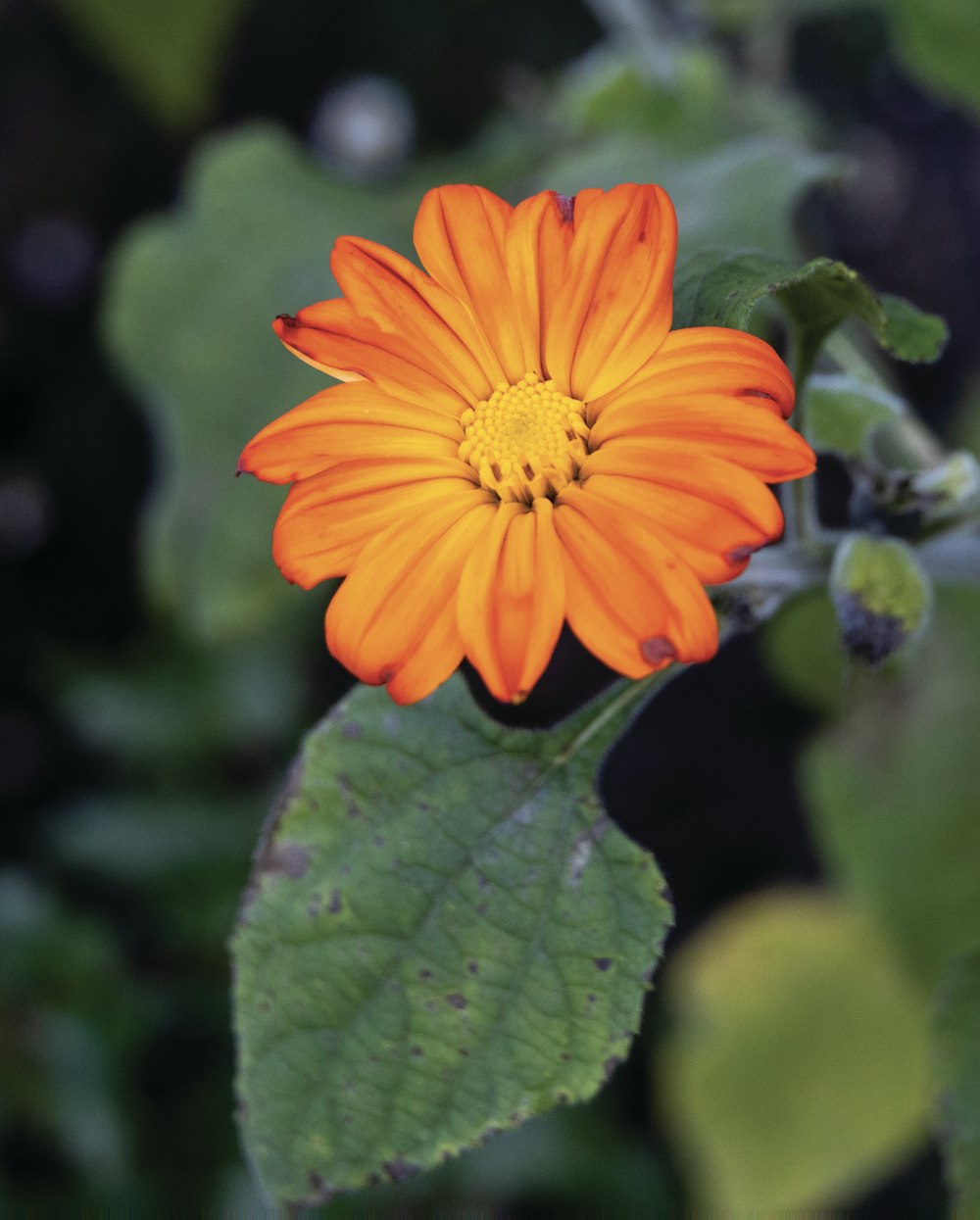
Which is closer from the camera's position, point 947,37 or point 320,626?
point 947,37

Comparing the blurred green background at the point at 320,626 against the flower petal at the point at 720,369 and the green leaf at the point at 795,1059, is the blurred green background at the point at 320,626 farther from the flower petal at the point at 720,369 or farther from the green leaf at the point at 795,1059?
the flower petal at the point at 720,369

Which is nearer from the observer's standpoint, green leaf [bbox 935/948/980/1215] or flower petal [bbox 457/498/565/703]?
flower petal [bbox 457/498/565/703]

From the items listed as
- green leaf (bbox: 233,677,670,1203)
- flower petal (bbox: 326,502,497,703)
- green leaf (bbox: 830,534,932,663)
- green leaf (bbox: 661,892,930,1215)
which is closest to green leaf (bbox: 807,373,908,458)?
green leaf (bbox: 830,534,932,663)

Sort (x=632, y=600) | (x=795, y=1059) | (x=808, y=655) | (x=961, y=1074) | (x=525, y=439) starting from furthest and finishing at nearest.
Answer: (x=795, y=1059) → (x=808, y=655) → (x=961, y=1074) → (x=525, y=439) → (x=632, y=600)

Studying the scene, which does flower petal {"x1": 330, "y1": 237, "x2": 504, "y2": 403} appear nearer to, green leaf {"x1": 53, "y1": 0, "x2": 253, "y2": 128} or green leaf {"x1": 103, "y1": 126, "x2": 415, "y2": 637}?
green leaf {"x1": 103, "y1": 126, "x2": 415, "y2": 637}

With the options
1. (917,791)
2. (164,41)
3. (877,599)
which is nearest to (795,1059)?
(917,791)

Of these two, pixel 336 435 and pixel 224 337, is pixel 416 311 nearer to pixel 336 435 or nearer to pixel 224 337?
pixel 336 435
